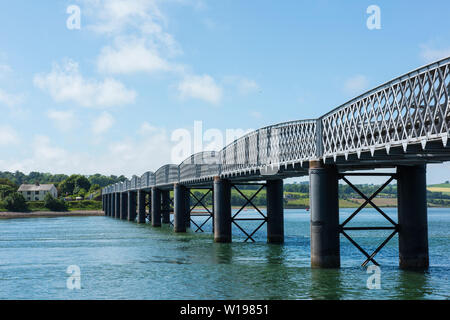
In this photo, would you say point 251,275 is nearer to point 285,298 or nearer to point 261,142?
point 285,298

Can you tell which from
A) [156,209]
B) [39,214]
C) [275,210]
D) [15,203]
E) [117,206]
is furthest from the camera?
[39,214]

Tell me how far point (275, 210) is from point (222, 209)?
631cm

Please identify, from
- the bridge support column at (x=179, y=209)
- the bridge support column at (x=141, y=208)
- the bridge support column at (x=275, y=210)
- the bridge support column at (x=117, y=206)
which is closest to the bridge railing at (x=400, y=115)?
the bridge support column at (x=275, y=210)

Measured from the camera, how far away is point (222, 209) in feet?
200

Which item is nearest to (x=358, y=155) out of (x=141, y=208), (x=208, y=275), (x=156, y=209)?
(x=208, y=275)

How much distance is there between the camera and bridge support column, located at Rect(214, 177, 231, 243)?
200 ft

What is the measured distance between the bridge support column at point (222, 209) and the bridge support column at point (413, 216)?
26319mm

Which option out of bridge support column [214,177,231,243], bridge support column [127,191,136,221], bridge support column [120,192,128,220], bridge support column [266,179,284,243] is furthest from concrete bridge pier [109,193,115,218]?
bridge support column [266,179,284,243]

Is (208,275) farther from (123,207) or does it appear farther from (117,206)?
(117,206)

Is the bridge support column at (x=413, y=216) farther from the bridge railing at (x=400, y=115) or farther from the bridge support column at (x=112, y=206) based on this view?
the bridge support column at (x=112, y=206)

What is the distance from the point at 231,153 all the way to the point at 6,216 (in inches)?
5818

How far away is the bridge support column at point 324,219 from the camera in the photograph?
3603 centimetres

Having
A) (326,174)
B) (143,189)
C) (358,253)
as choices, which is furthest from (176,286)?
(143,189)

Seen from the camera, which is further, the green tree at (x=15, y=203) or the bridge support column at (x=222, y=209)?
the green tree at (x=15, y=203)
